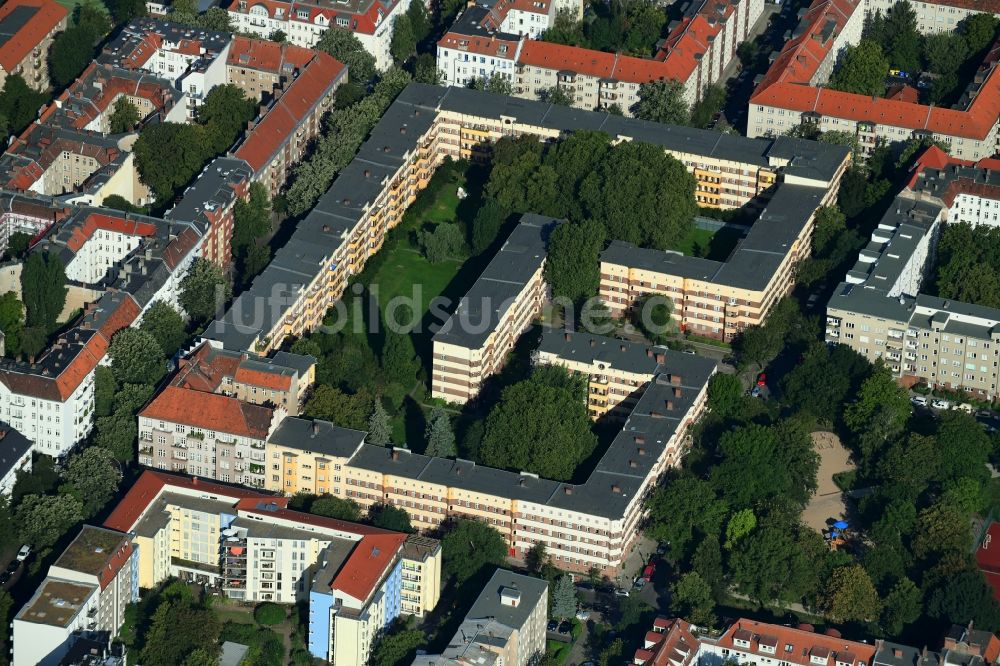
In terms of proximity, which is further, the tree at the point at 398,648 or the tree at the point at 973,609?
the tree at the point at 973,609

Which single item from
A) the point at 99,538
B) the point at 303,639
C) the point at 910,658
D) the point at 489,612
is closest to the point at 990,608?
the point at 910,658

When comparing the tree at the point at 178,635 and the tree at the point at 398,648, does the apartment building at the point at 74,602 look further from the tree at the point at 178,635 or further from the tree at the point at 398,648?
the tree at the point at 398,648

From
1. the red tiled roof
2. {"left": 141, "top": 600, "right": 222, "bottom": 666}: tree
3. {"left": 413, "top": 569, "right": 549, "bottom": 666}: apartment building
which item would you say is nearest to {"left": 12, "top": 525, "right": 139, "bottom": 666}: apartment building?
{"left": 141, "top": 600, "right": 222, "bottom": 666}: tree

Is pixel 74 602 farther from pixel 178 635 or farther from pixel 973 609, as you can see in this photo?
pixel 973 609

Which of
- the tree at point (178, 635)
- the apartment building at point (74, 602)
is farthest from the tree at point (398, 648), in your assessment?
the apartment building at point (74, 602)

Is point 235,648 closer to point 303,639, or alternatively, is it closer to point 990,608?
point 303,639

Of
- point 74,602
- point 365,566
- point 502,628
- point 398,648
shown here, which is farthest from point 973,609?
point 74,602
